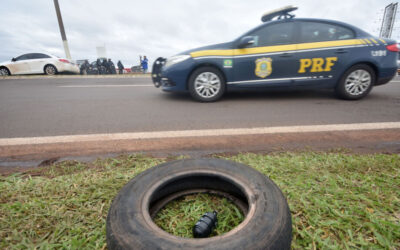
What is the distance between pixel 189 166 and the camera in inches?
54.0

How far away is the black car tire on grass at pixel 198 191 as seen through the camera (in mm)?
832

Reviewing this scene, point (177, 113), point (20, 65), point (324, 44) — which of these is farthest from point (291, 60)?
point (20, 65)

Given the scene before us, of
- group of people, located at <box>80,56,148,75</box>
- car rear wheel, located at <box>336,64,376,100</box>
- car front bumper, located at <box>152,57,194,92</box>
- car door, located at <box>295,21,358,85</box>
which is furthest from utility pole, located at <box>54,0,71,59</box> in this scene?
car rear wheel, located at <box>336,64,376,100</box>

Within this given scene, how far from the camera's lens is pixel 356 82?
409 cm

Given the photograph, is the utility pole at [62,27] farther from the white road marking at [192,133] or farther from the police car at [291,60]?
the white road marking at [192,133]

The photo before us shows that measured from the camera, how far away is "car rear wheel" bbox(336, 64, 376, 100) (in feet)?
13.3

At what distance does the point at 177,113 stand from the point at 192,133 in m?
0.97

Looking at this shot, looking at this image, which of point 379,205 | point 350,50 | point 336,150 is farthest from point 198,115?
point 350,50

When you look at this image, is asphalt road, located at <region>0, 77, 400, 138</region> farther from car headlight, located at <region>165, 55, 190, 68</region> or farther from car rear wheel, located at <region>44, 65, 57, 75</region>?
car rear wheel, located at <region>44, 65, 57, 75</region>

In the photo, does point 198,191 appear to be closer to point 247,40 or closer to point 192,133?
point 192,133

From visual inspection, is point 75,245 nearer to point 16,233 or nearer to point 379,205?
point 16,233

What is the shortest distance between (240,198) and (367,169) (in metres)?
1.11

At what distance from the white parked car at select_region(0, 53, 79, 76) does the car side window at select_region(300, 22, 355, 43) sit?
481 inches

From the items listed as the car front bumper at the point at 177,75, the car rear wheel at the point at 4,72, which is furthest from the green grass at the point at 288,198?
the car rear wheel at the point at 4,72
